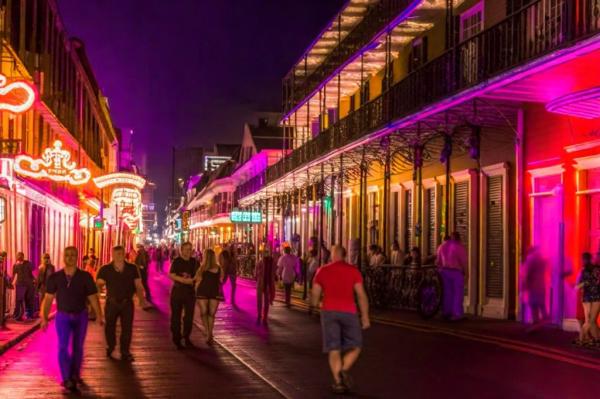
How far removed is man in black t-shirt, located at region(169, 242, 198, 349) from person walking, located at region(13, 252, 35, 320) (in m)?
6.54

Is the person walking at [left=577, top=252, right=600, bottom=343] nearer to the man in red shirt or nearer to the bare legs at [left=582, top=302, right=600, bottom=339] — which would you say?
the bare legs at [left=582, top=302, right=600, bottom=339]

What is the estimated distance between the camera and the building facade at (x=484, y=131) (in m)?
15.7

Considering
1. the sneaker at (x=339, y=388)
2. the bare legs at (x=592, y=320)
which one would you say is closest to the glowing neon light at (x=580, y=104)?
the bare legs at (x=592, y=320)

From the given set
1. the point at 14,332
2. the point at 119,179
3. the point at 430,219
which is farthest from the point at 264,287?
the point at 119,179

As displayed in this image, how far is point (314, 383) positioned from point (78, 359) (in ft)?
8.89

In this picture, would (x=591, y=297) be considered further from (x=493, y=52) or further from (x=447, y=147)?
→ (x=447, y=147)

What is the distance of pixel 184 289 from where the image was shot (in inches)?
602

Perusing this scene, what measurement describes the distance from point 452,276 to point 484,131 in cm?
385

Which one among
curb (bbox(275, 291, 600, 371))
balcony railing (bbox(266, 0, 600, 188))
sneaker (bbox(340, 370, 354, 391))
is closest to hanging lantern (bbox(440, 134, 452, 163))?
balcony railing (bbox(266, 0, 600, 188))

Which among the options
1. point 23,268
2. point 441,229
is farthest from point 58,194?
point 441,229

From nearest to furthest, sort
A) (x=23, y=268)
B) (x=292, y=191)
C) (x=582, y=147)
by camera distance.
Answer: (x=582, y=147), (x=23, y=268), (x=292, y=191)

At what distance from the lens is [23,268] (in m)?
20.6

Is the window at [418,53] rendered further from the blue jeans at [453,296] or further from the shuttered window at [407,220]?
the blue jeans at [453,296]

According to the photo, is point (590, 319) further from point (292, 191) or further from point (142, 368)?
point (292, 191)
